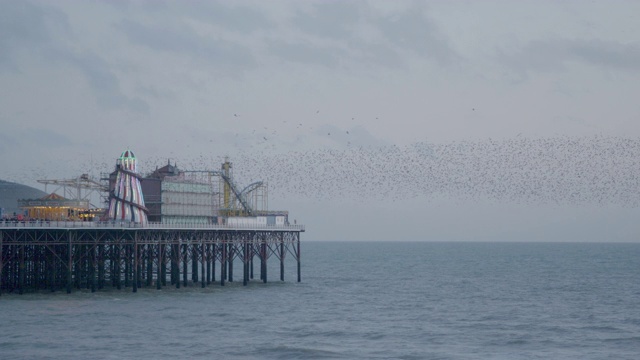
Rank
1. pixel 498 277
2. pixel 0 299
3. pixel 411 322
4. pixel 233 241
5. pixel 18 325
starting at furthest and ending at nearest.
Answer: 1. pixel 498 277
2. pixel 233 241
3. pixel 0 299
4. pixel 411 322
5. pixel 18 325

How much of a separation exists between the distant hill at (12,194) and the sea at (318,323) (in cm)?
3355

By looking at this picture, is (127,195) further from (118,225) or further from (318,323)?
(318,323)

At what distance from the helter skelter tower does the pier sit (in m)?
2.06

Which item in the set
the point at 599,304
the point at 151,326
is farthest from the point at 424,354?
the point at 599,304

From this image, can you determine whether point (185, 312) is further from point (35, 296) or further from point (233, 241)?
point (233, 241)

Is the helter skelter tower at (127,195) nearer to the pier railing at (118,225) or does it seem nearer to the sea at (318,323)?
the pier railing at (118,225)

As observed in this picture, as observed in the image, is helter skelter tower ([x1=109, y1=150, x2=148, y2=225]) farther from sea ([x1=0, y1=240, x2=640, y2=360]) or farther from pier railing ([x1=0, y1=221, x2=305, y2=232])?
sea ([x1=0, y1=240, x2=640, y2=360])

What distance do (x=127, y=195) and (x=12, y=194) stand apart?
34.9m

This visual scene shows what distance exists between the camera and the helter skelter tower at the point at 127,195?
2977 inches

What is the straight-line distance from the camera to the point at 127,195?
76.1m

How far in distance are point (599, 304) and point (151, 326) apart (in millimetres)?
37614

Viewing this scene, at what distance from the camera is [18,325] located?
175 ft

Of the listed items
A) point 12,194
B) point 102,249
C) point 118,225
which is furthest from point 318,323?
point 12,194

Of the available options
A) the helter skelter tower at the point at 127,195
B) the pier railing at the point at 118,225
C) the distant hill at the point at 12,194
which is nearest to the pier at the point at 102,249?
the pier railing at the point at 118,225
